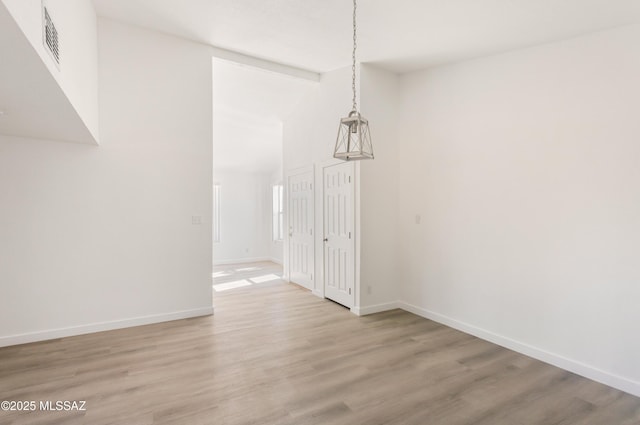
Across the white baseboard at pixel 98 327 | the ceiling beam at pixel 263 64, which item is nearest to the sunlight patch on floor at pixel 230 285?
the white baseboard at pixel 98 327

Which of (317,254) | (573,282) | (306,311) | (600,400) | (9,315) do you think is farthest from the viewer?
(317,254)

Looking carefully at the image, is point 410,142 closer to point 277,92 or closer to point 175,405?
point 277,92

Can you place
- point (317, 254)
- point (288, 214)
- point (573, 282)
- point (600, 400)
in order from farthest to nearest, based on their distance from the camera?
point (288, 214), point (317, 254), point (573, 282), point (600, 400)

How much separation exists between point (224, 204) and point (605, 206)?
785 cm

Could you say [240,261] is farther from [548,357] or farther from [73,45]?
[548,357]

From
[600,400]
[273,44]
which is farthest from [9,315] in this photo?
[600,400]

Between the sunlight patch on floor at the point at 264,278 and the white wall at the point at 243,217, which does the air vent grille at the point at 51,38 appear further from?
the white wall at the point at 243,217

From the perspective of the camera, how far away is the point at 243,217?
8.85 meters

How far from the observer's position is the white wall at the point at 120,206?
329 cm

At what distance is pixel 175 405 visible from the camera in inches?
88.8

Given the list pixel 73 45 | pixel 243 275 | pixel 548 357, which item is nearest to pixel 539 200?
pixel 548 357

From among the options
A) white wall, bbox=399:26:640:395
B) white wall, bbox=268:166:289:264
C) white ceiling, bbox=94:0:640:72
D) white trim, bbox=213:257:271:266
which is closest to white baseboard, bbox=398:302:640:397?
white wall, bbox=399:26:640:395

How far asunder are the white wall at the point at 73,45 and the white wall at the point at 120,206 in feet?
1.04

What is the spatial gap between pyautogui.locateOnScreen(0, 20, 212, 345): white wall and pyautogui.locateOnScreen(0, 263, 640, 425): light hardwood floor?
326mm
